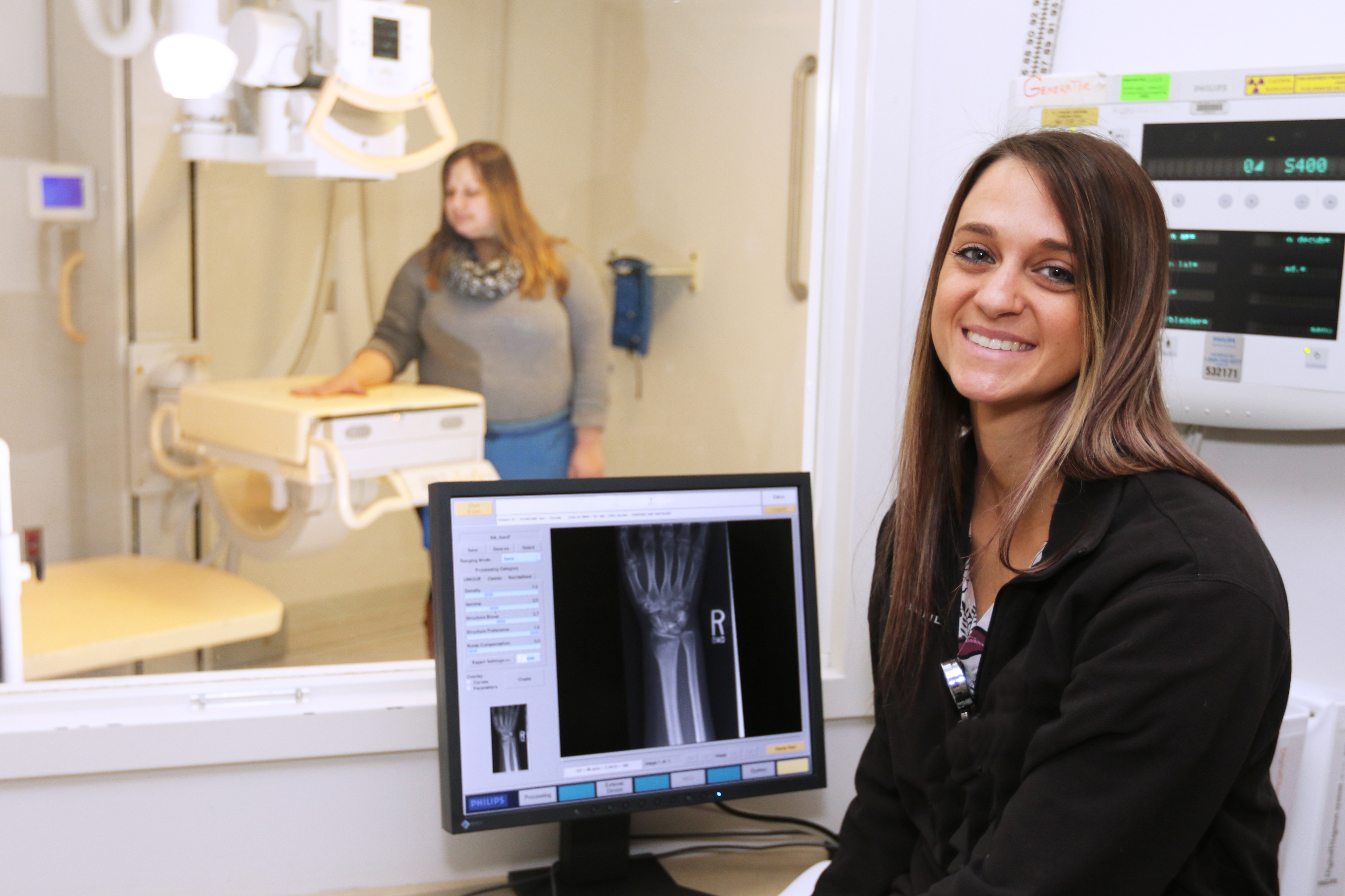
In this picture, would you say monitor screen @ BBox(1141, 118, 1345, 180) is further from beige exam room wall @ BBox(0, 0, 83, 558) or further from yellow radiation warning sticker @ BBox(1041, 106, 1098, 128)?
beige exam room wall @ BBox(0, 0, 83, 558)

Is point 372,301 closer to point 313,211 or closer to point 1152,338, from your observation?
point 313,211

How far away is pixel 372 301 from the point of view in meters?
1.65

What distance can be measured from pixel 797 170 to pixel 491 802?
0.98 m

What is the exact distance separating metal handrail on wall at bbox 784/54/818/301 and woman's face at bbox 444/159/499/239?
0.45 meters

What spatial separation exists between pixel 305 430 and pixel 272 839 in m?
0.55

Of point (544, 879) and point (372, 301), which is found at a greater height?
point (372, 301)

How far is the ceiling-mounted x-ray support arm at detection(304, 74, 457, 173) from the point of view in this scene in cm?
147

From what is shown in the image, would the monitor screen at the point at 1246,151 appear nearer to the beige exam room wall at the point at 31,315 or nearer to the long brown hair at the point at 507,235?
the long brown hair at the point at 507,235

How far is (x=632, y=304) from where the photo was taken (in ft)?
5.74

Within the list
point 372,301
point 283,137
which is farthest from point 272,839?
point 283,137

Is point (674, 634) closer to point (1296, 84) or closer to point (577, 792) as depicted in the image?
point (577, 792)

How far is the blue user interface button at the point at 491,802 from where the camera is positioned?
1140 millimetres

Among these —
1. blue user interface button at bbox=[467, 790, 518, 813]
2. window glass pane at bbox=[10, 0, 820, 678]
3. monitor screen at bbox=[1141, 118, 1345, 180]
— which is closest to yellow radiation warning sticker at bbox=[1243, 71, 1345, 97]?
monitor screen at bbox=[1141, 118, 1345, 180]

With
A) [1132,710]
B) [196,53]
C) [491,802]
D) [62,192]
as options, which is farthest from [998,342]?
[62,192]
